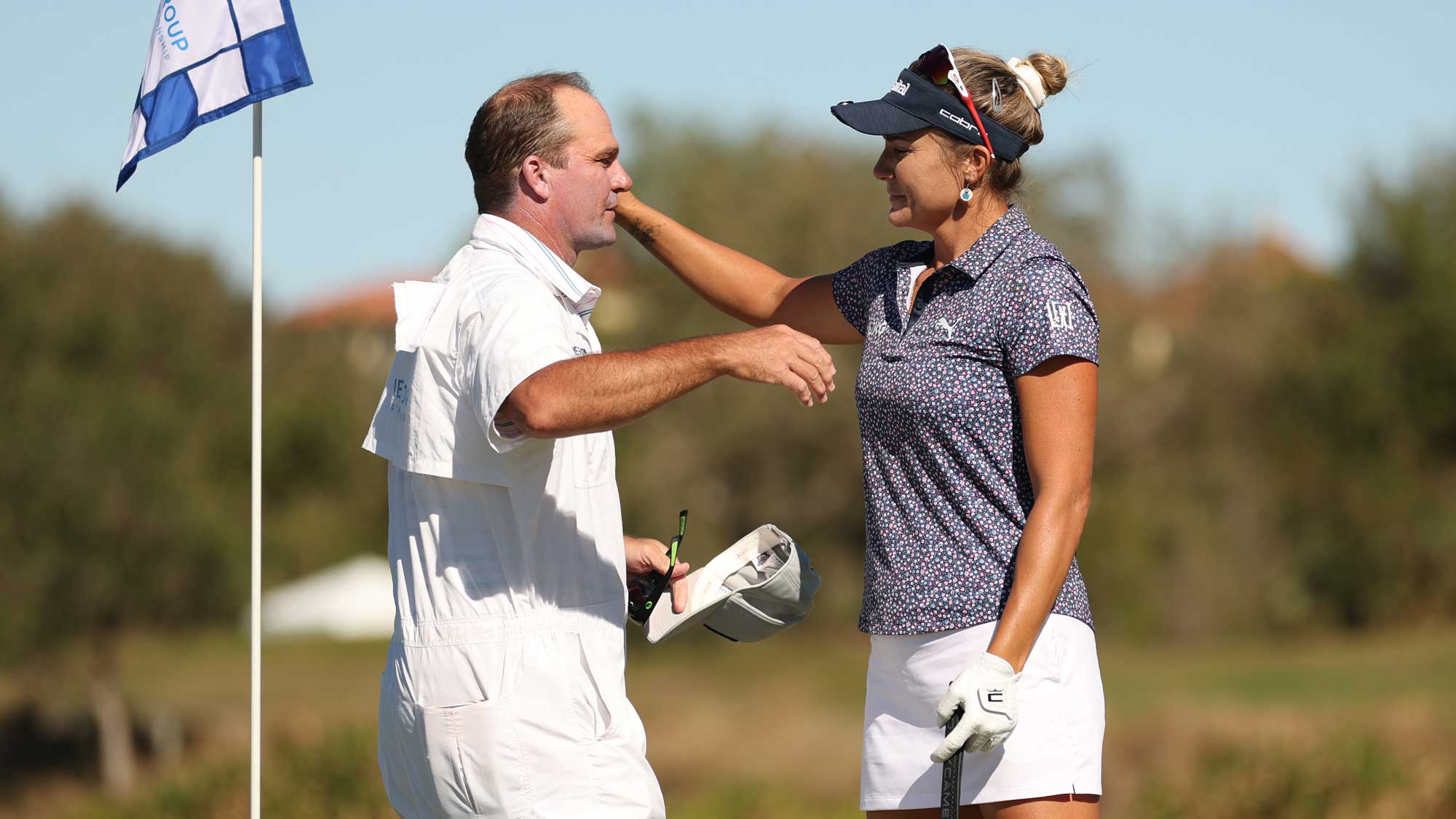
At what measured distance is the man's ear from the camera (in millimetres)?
3562

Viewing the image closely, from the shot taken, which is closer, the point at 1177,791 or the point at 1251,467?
the point at 1177,791

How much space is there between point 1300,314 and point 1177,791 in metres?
20.6

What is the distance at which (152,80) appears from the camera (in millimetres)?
4191

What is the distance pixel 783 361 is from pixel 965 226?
0.77m

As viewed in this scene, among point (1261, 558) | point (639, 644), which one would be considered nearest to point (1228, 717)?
point (639, 644)

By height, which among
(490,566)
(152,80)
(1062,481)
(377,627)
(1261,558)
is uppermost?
A: (152,80)

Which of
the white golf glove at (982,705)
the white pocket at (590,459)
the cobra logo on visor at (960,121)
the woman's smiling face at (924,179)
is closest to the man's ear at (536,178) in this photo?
the white pocket at (590,459)

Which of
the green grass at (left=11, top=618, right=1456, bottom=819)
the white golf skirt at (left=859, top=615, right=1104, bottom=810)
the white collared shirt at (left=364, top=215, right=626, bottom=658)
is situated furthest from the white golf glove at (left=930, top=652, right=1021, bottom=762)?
the green grass at (left=11, top=618, right=1456, bottom=819)

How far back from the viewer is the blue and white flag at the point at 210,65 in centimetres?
410

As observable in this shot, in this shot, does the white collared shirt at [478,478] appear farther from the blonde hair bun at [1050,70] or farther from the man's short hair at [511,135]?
the blonde hair bun at [1050,70]

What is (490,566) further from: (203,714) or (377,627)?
(377,627)

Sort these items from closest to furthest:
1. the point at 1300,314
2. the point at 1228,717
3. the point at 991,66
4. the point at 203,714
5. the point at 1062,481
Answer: the point at 1062,481 → the point at 991,66 → the point at 1228,717 → the point at 203,714 → the point at 1300,314

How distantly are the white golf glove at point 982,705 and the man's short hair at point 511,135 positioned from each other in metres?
1.46

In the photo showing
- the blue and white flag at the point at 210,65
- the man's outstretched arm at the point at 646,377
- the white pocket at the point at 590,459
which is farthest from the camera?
the blue and white flag at the point at 210,65
